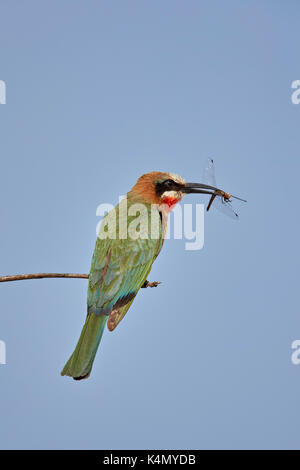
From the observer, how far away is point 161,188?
A: 406 centimetres

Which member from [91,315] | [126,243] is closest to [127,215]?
[126,243]

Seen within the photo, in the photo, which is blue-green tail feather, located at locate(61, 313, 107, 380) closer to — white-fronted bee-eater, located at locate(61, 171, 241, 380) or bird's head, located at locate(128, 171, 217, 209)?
white-fronted bee-eater, located at locate(61, 171, 241, 380)

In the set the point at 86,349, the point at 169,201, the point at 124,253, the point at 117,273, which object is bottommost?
the point at 86,349

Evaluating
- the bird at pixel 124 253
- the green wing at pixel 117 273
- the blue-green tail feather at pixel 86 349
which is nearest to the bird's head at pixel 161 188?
the bird at pixel 124 253

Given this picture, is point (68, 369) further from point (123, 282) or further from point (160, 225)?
point (160, 225)

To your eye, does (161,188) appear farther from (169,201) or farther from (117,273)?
(117,273)

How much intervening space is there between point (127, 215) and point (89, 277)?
0.51 meters

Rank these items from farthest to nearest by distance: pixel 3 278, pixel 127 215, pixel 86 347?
1. pixel 127 215
2. pixel 86 347
3. pixel 3 278

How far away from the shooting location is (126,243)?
139 inches

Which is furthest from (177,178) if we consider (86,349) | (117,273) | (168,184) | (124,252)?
(86,349)

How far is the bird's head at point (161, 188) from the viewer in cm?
403

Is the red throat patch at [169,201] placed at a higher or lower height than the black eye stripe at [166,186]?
lower

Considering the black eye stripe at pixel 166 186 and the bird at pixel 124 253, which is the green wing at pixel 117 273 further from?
A: the black eye stripe at pixel 166 186

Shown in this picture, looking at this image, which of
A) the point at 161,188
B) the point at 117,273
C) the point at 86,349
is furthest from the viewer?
the point at 161,188
